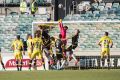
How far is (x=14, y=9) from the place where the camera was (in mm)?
31969

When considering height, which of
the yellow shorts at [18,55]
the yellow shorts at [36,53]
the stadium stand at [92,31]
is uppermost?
the stadium stand at [92,31]

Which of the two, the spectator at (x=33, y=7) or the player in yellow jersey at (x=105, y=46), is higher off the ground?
the spectator at (x=33, y=7)

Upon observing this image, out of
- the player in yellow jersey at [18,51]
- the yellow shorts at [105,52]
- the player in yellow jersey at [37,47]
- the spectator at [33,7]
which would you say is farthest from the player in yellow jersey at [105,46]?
the spectator at [33,7]

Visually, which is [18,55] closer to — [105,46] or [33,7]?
[105,46]

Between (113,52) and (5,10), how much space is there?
1161 centimetres

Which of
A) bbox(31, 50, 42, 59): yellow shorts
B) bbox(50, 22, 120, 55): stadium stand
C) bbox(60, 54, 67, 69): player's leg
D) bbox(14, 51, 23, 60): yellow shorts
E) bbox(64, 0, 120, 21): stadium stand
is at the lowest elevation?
bbox(60, 54, 67, 69): player's leg

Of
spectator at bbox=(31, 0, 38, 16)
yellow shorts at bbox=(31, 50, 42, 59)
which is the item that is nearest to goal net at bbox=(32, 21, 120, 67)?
yellow shorts at bbox=(31, 50, 42, 59)

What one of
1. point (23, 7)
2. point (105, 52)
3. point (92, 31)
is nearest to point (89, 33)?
point (92, 31)

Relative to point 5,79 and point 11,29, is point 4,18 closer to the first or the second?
point 11,29

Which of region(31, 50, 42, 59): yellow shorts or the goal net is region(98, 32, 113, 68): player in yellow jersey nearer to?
the goal net

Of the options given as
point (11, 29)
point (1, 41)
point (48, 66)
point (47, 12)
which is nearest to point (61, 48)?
point (48, 66)

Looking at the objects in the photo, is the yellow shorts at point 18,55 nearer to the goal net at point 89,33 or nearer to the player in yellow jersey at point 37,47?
the player in yellow jersey at point 37,47

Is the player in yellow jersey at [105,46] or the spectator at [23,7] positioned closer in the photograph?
the player in yellow jersey at [105,46]

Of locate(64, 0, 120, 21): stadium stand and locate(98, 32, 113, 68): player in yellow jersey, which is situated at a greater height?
locate(64, 0, 120, 21): stadium stand
